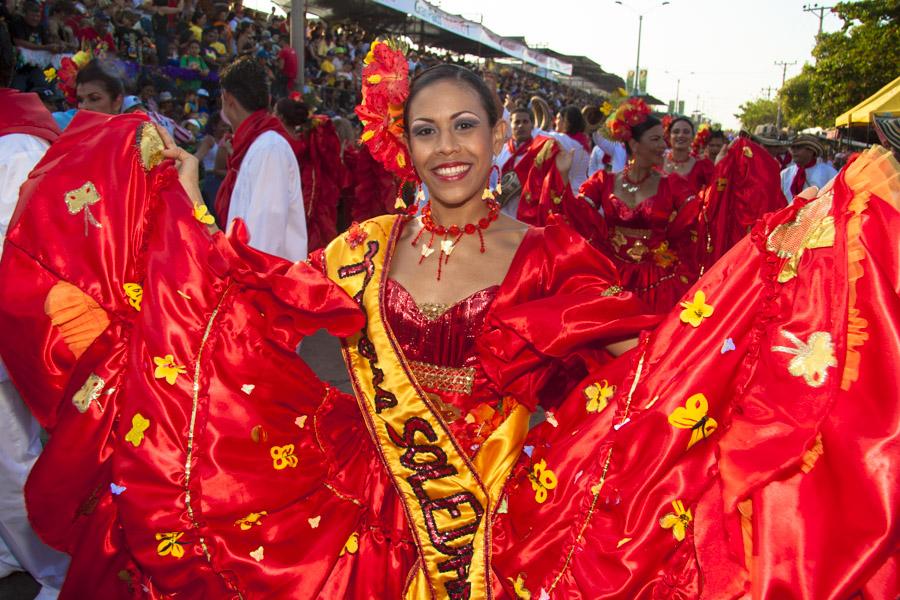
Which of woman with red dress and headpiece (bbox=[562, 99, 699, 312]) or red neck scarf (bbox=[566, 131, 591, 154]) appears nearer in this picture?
woman with red dress and headpiece (bbox=[562, 99, 699, 312])

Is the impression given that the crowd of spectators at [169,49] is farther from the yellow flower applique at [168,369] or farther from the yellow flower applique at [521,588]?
the yellow flower applique at [521,588]

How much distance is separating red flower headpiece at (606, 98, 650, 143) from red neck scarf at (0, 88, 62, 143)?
4.18 m

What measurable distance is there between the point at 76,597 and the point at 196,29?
41.1 ft

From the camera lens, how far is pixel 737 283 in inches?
73.3

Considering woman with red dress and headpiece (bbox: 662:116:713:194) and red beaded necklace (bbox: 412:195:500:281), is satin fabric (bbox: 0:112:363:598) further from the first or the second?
woman with red dress and headpiece (bbox: 662:116:713:194)

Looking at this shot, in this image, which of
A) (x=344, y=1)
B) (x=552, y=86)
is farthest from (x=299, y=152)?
(x=552, y=86)

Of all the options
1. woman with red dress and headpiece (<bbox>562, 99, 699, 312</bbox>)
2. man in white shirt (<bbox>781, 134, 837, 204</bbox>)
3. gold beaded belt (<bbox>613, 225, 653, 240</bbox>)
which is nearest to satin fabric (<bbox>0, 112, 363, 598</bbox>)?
woman with red dress and headpiece (<bbox>562, 99, 699, 312</bbox>)

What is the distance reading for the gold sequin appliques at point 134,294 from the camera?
2246mm

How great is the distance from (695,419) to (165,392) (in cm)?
135

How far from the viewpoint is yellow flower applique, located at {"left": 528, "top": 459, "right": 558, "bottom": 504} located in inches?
79.9

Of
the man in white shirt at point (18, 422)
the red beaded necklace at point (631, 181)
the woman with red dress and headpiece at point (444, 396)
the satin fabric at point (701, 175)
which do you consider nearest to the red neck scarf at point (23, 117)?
the man in white shirt at point (18, 422)

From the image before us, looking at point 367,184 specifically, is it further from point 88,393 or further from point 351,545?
point 351,545

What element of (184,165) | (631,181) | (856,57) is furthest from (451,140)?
(856,57)

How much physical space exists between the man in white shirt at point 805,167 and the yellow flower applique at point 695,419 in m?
9.81
